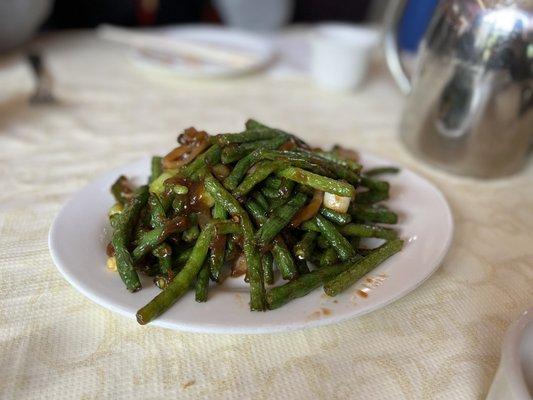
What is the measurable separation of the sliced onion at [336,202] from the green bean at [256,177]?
0.09 m

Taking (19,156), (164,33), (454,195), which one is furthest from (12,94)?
(454,195)

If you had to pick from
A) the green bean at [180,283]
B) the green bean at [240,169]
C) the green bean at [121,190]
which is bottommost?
the green bean at [121,190]

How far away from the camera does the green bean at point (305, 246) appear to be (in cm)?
74

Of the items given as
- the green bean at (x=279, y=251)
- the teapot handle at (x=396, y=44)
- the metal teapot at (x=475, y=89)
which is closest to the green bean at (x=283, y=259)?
the green bean at (x=279, y=251)

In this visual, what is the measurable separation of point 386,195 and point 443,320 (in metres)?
0.28

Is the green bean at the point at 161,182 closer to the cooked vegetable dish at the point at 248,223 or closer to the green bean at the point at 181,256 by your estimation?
the cooked vegetable dish at the point at 248,223

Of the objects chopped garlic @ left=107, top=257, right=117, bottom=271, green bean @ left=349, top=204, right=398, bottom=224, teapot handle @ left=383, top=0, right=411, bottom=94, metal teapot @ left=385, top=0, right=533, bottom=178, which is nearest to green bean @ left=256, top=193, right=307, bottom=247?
green bean @ left=349, top=204, right=398, bottom=224

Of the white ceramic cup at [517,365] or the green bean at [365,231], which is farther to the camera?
the green bean at [365,231]

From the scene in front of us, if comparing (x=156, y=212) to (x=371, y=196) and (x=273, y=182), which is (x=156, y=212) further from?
(x=371, y=196)

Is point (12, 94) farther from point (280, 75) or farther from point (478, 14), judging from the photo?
point (478, 14)

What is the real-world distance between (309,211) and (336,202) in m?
0.05

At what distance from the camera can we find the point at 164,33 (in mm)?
1865

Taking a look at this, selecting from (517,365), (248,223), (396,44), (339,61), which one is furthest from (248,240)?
(339,61)

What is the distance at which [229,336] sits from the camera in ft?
2.19
